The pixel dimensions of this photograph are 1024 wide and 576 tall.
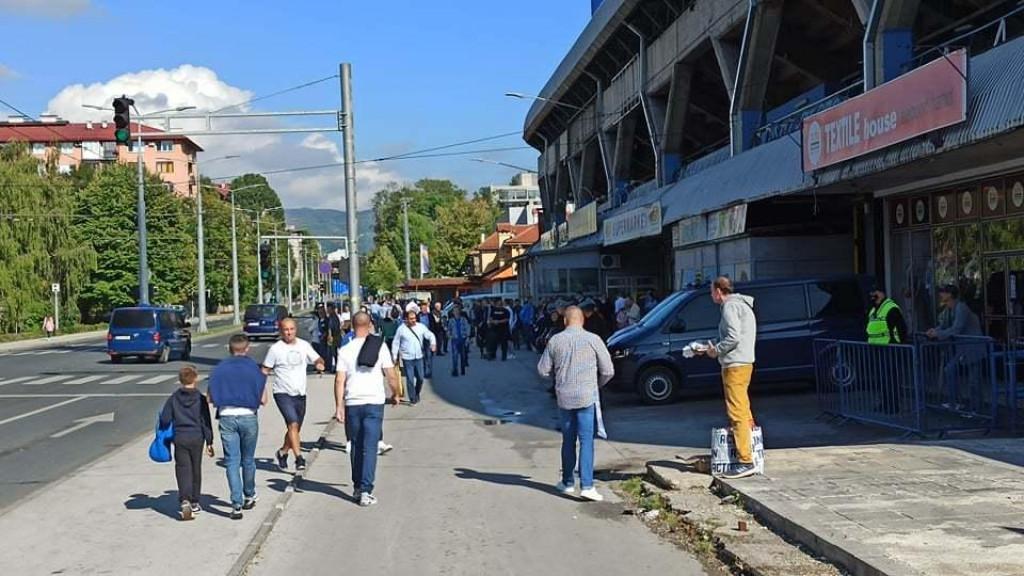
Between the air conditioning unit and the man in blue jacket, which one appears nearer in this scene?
the man in blue jacket

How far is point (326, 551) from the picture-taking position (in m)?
8.17

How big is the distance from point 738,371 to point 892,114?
20.5 ft

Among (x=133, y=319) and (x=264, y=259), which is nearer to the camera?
(x=133, y=319)

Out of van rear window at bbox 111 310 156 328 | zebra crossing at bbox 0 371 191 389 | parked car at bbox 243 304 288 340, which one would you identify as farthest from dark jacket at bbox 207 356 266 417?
parked car at bbox 243 304 288 340

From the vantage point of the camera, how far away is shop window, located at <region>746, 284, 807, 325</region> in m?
17.5

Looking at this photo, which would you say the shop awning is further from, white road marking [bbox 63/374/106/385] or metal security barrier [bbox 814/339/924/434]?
white road marking [bbox 63/374/106/385]

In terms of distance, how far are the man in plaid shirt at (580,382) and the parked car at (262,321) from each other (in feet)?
131

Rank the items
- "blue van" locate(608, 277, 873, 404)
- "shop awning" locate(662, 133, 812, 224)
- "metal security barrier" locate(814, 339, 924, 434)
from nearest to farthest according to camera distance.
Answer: "metal security barrier" locate(814, 339, 924, 434)
"blue van" locate(608, 277, 873, 404)
"shop awning" locate(662, 133, 812, 224)

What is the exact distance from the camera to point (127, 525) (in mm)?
9133

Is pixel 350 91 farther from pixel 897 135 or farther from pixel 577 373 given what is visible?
pixel 577 373

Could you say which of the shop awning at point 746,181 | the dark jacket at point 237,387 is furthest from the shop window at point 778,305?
the dark jacket at point 237,387

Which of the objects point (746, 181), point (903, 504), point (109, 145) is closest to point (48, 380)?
point (746, 181)

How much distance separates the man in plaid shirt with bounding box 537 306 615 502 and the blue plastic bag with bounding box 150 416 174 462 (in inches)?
133

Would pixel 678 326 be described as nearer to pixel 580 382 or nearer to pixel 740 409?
pixel 740 409
